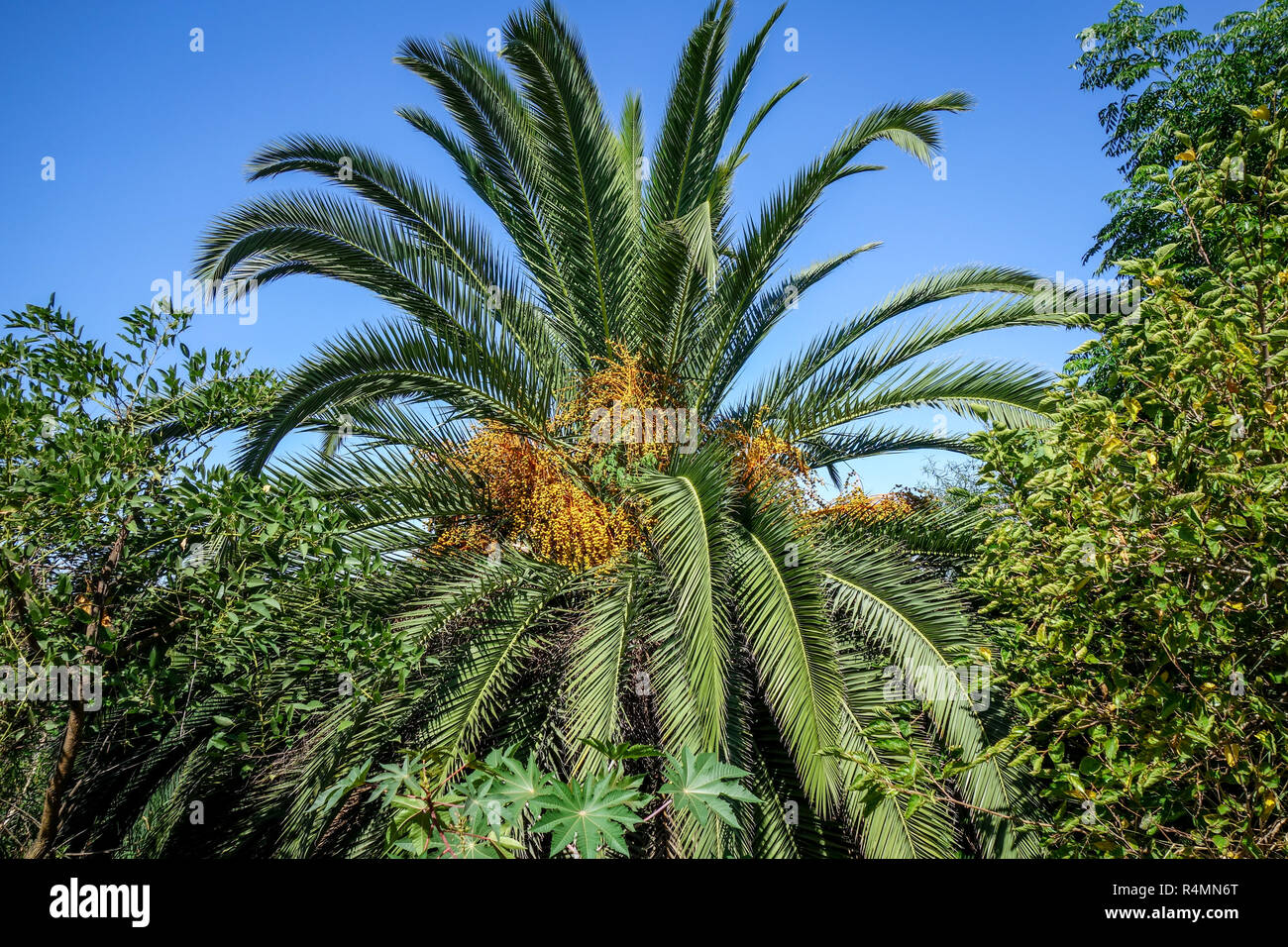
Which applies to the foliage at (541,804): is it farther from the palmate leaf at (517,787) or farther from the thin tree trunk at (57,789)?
the thin tree trunk at (57,789)

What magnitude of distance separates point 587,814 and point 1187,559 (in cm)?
214

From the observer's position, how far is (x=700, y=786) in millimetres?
1981

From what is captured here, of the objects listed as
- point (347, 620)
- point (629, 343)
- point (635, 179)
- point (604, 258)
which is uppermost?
point (635, 179)

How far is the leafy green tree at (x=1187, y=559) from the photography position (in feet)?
8.02

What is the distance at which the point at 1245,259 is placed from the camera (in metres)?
2.71

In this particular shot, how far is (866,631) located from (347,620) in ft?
9.62

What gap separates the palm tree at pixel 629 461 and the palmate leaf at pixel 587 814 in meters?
1.11

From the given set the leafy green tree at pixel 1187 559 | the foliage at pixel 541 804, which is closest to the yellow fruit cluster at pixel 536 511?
the leafy green tree at pixel 1187 559

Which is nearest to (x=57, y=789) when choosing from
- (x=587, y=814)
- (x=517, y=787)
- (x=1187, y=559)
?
(x=517, y=787)

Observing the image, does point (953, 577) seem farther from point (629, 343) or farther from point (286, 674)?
point (286, 674)

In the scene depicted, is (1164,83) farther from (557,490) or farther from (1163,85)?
(557,490)

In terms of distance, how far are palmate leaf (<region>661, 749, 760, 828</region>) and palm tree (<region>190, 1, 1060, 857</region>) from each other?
1.22 m
